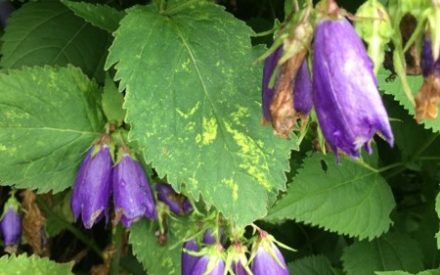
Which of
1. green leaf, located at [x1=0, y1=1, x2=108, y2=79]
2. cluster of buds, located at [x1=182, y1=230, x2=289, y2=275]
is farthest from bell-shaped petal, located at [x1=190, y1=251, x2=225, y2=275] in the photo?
green leaf, located at [x1=0, y1=1, x2=108, y2=79]

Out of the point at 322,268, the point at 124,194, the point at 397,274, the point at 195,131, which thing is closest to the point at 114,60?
the point at 195,131

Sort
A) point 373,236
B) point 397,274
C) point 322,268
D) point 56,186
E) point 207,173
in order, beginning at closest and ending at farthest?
point 207,173, point 397,274, point 56,186, point 373,236, point 322,268

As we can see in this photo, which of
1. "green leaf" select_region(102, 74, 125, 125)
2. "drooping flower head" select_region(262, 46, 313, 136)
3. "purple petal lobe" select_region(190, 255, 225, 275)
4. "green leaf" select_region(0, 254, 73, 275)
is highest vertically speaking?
"drooping flower head" select_region(262, 46, 313, 136)

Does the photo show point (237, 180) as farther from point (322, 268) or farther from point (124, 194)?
point (322, 268)

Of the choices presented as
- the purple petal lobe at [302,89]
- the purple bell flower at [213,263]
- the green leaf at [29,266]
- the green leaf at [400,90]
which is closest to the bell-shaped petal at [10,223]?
the green leaf at [29,266]

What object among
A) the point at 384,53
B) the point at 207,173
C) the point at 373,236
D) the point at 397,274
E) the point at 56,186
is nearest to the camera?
the point at 384,53

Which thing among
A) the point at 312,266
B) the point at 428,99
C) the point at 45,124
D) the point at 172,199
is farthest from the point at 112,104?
the point at 428,99

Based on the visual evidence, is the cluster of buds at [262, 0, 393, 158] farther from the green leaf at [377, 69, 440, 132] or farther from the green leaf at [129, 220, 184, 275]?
the green leaf at [129, 220, 184, 275]
